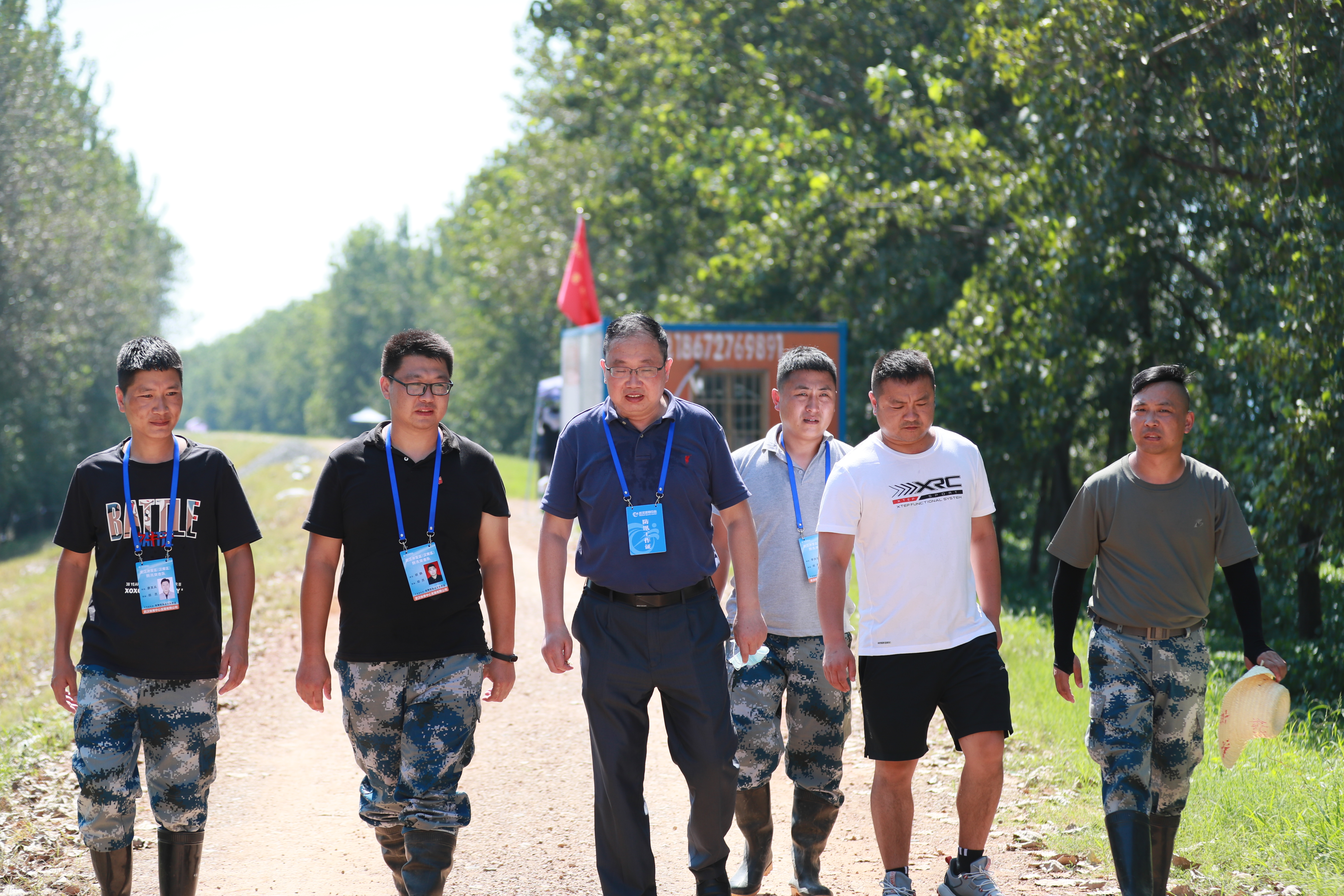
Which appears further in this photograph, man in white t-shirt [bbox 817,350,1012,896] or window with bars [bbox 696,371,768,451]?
window with bars [bbox 696,371,768,451]

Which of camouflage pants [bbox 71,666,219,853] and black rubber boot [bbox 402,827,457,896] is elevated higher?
camouflage pants [bbox 71,666,219,853]

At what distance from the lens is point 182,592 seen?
4.09 meters

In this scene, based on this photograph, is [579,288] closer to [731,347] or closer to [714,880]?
[731,347]

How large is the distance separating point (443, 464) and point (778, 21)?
14990 millimetres

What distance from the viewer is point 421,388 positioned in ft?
13.5

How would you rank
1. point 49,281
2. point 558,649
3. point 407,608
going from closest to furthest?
1. point 558,649
2. point 407,608
3. point 49,281

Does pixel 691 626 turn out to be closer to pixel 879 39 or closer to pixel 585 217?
pixel 879 39

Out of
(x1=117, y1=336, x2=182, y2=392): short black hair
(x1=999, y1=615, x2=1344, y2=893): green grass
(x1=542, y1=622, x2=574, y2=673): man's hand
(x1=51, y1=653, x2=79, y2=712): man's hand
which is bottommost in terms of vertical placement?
(x1=999, y1=615, x2=1344, y2=893): green grass

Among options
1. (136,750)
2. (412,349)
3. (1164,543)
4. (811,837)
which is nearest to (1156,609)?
(1164,543)

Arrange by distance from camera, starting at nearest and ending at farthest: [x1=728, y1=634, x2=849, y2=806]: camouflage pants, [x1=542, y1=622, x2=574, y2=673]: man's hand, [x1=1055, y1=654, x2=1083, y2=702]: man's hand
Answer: [x1=542, y1=622, x2=574, y2=673]: man's hand → [x1=1055, y1=654, x2=1083, y2=702]: man's hand → [x1=728, y1=634, x2=849, y2=806]: camouflage pants

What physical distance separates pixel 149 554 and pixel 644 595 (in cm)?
175

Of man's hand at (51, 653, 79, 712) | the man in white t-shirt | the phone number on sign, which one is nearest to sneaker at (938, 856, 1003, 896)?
the man in white t-shirt

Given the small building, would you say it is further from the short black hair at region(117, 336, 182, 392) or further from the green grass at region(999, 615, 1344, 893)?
the short black hair at region(117, 336, 182, 392)

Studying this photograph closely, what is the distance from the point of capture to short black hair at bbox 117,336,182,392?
4.14 meters
